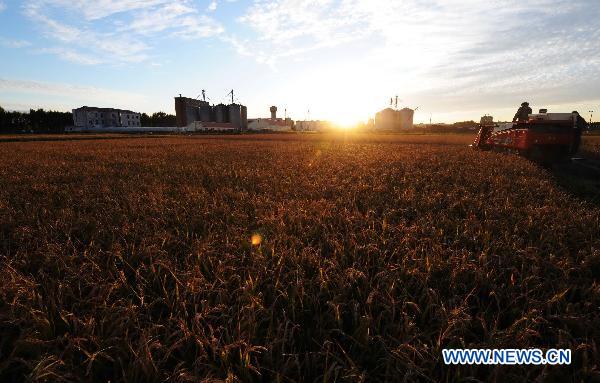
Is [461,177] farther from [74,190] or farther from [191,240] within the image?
[74,190]

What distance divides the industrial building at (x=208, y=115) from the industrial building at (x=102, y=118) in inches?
1088

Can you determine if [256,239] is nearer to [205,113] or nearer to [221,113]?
[205,113]

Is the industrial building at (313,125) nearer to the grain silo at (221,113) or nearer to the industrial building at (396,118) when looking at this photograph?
the industrial building at (396,118)

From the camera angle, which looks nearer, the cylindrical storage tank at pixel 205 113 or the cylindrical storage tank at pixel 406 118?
the cylindrical storage tank at pixel 205 113

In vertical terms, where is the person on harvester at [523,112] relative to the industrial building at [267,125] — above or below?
below

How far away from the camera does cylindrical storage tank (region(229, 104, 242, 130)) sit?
104 m

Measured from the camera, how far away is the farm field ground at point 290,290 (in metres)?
1.80

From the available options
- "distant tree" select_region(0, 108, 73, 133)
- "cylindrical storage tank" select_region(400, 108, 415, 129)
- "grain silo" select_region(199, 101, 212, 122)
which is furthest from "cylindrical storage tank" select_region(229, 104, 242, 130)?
"cylindrical storage tank" select_region(400, 108, 415, 129)

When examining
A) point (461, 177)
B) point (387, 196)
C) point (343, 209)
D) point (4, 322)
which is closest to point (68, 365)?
point (4, 322)

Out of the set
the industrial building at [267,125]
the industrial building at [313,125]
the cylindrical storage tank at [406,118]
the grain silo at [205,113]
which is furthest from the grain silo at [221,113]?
the cylindrical storage tank at [406,118]

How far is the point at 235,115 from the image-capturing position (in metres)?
105

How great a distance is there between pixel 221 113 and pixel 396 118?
7215 centimetres

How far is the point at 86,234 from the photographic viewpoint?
3748 mm

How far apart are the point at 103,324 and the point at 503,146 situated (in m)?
16.9
